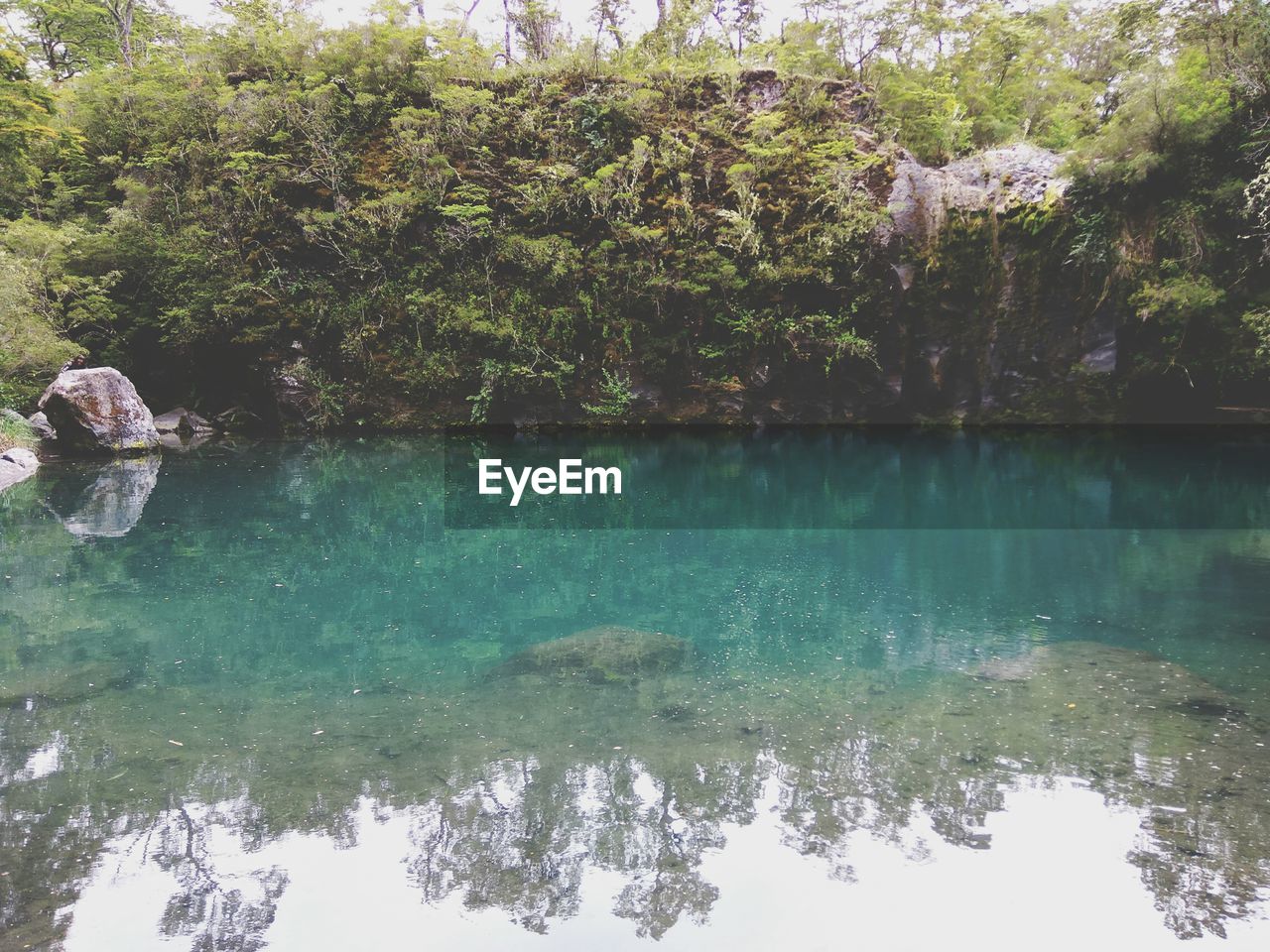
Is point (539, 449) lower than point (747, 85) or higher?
lower

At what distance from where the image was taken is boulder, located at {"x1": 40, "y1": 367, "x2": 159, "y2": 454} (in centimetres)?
1507

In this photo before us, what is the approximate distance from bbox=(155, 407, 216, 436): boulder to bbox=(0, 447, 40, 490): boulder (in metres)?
4.37

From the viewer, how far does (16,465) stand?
43.3 feet

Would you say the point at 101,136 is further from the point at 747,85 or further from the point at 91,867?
the point at 91,867

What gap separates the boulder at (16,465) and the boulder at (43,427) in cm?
157

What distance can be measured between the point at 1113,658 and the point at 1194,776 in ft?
5.70

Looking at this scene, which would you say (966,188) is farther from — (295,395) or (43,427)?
(43,427)

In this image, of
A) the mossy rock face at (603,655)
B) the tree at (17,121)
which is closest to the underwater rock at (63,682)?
the mossy rock face at (603,655)

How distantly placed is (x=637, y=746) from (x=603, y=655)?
4.69 ft

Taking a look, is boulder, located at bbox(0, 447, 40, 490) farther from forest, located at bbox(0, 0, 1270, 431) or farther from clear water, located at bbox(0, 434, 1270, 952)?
forest, located at bbox(0, 0, 1270, 431)

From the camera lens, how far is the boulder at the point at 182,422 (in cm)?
1851

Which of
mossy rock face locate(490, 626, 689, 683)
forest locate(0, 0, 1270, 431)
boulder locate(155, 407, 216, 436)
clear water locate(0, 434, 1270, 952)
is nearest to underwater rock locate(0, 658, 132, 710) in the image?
clear water locate(0, 434, 1270, 952)

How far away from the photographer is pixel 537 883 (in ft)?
10.8

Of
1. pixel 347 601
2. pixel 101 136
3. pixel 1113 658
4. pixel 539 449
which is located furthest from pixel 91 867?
pixel 101 136
